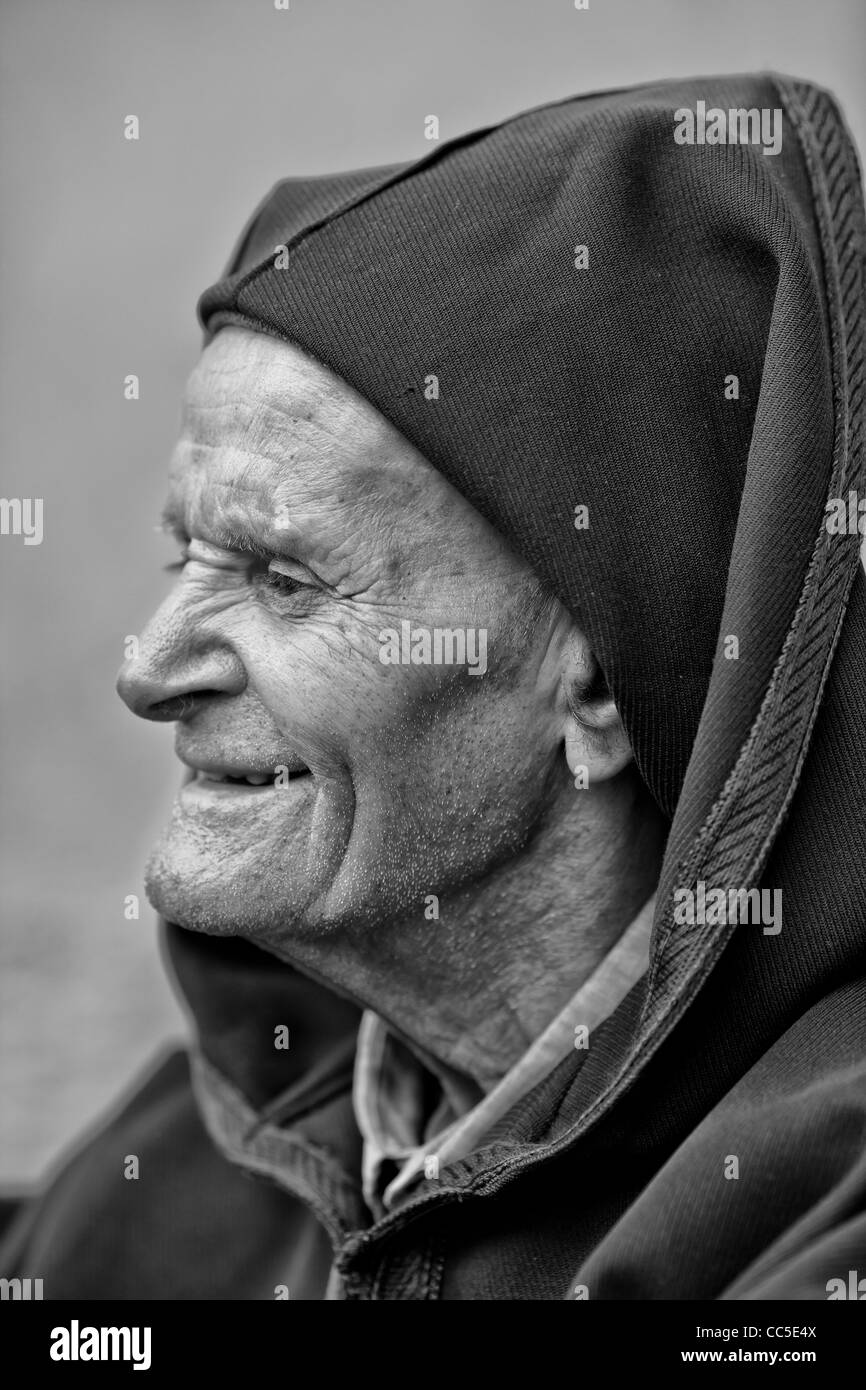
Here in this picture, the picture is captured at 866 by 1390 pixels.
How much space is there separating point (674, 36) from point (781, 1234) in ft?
12.2

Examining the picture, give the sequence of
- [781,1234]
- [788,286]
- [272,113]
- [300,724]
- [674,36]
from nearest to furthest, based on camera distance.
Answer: [781,1234] → [788,286] → [300,724] → [674,36] → [272,113]

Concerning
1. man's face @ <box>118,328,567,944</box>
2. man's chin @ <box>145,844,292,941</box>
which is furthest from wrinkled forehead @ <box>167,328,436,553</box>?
man's chin @ <box>145,844,292,941</box>

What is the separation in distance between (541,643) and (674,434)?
328mm

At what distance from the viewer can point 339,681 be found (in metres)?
1.99

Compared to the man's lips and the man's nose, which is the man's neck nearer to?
the man's lips

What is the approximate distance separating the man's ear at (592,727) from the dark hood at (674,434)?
0.10m

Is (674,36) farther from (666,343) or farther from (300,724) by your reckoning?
(300,724)

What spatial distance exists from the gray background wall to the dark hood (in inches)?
98.0

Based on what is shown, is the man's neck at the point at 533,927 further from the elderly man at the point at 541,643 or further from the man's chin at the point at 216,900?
the man's chin at the point at 216,900

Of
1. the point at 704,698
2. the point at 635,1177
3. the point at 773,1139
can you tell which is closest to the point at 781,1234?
the point at 773,1139

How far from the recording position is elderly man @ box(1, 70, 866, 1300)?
1729 millimetres

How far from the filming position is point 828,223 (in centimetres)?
192
